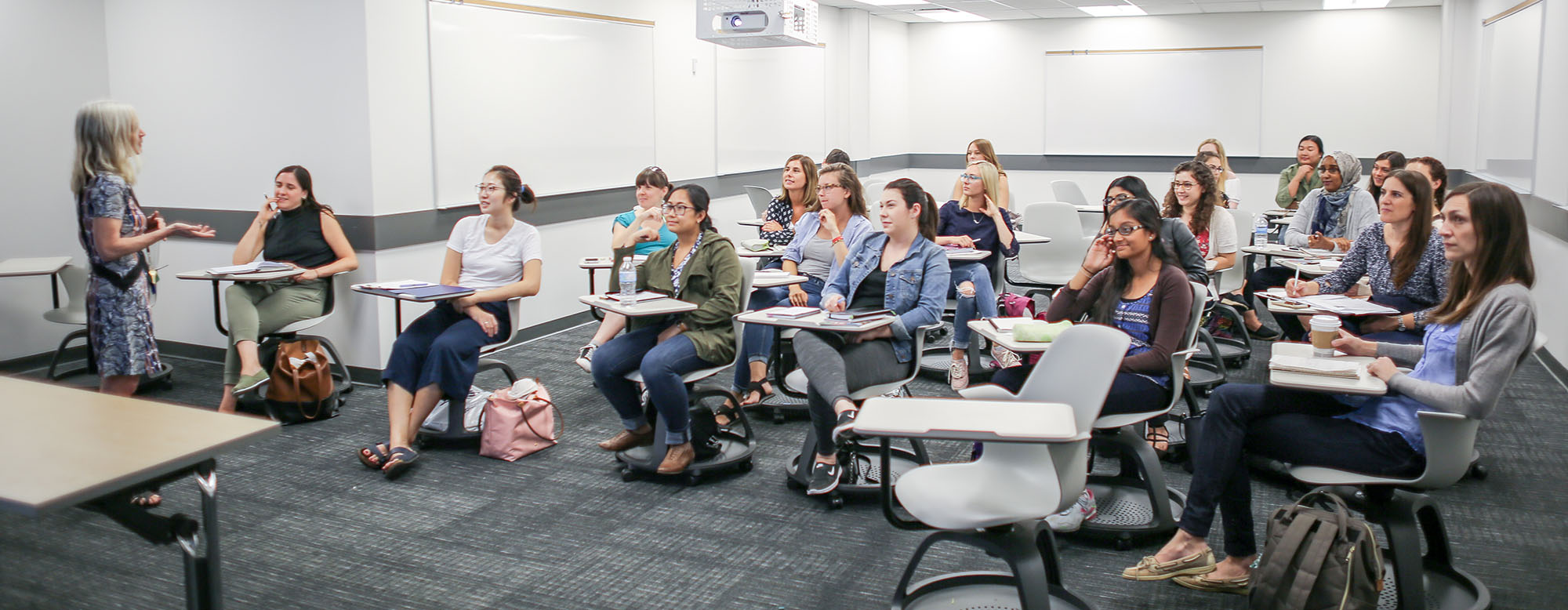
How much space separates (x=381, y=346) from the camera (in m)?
5.91

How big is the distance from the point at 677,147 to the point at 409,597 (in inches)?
232

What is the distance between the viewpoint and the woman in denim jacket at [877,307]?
3.86 meters

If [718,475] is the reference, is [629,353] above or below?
above

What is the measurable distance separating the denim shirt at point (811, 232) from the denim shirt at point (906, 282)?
878 mm

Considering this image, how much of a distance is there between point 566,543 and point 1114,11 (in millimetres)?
10394

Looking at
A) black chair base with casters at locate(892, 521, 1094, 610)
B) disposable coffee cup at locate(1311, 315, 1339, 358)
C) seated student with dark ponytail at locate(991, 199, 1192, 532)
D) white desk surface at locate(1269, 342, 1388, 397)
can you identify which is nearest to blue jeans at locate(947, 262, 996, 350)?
seated student with dark ponytail at locate(991, 199, 1192, 532)

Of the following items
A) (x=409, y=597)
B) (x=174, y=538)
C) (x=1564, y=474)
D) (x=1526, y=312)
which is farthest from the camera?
(x=1564, y=474)

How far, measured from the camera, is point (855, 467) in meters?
4.13

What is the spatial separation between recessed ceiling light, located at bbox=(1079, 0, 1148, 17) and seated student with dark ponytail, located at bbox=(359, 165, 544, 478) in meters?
8.49

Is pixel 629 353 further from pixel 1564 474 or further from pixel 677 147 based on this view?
pixel 677 147

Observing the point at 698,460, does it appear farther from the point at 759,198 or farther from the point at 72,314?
the point at 759,198

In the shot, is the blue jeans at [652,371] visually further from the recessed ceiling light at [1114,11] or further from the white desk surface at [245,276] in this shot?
the recessed ceiling light at [1114,11]

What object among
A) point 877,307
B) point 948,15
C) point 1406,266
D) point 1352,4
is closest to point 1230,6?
point 1352,4

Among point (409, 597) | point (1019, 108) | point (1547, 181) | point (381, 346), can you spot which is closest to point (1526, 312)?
point (409, 597)
